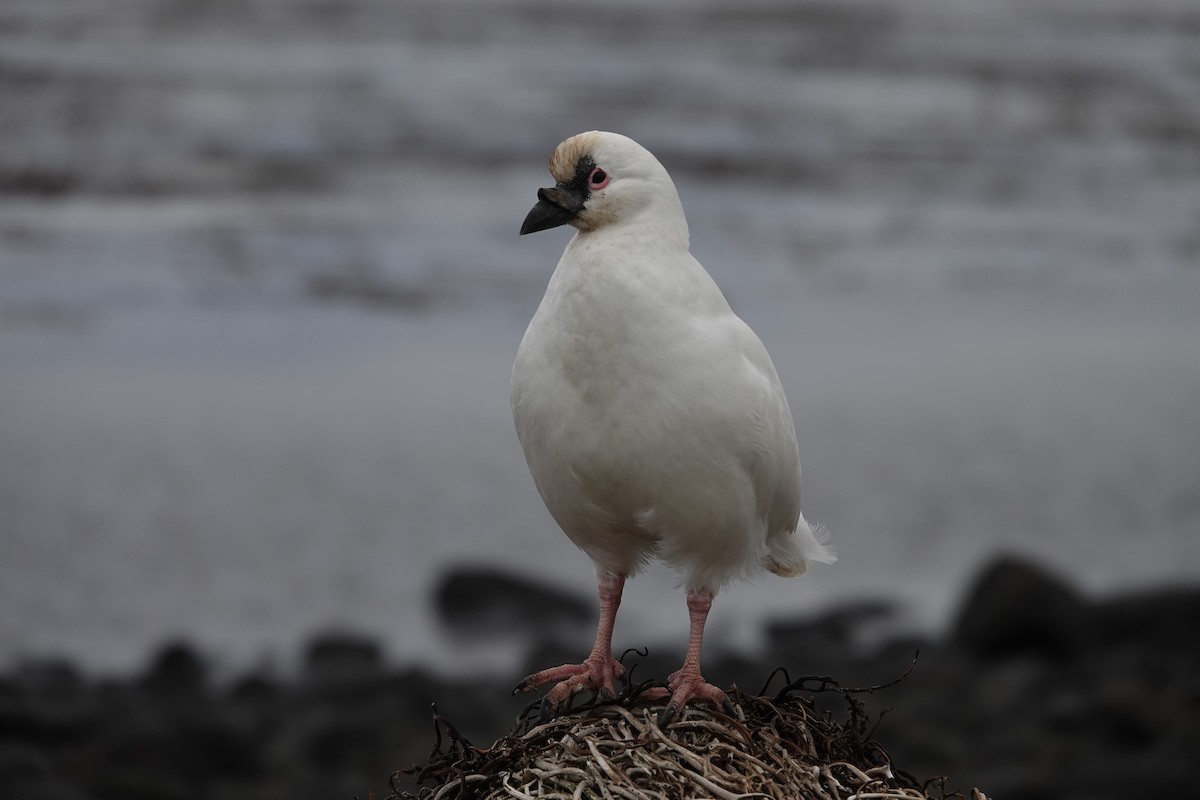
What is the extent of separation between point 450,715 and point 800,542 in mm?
7537

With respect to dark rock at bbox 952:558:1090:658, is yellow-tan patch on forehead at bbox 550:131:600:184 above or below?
below

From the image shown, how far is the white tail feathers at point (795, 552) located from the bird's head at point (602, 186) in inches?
63.2

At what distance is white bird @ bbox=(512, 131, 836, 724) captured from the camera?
6230mm

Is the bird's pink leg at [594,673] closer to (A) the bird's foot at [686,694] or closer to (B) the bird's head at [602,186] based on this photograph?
(A) the bird's foot at [686,694]

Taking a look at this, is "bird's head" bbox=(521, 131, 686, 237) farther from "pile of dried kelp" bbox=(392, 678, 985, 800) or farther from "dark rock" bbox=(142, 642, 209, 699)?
"dark rock" bbox=(142, 642, 209, 699)

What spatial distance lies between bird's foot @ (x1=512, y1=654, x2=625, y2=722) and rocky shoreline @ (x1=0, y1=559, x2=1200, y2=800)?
215 inches

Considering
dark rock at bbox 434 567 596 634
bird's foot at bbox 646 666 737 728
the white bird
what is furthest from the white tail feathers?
dark rock at bbox 434 567 596 634

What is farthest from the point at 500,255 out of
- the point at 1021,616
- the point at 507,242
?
the point at 1021,616

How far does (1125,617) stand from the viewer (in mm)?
16312

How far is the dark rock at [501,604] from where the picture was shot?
56.5ft

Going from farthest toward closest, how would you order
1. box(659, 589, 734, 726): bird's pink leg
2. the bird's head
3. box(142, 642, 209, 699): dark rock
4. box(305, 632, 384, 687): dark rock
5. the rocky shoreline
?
box(142, 642, 209, 699): dark rock < box(305, 632, 384, 687): dark rock < the rocky shoreline < the bird's head < box(659, 589, 734, 726): bird's pink leg

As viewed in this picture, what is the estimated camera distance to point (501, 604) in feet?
57.6

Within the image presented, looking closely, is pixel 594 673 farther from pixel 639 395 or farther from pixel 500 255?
pixel 500 255

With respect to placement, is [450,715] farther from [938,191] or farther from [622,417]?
[938,191]
